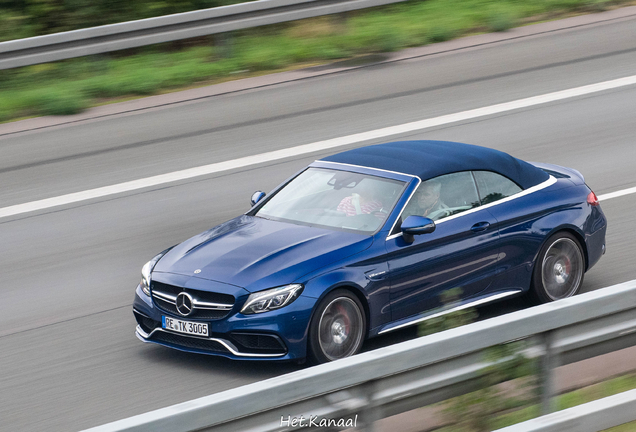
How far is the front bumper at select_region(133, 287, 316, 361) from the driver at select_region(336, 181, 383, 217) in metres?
1.14

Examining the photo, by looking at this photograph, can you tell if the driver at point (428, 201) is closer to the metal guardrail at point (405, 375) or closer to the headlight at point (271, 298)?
the headlight at point (271, 298)

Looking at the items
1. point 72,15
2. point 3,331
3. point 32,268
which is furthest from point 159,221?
point 72,15

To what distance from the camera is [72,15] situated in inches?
745

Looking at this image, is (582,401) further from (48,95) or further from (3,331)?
(48,95)

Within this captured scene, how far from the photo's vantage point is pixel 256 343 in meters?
6.88

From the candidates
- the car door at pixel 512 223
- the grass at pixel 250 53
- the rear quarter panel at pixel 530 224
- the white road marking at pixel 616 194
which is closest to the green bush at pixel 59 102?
the grass at pixel 250 53

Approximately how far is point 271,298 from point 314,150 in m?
6.47

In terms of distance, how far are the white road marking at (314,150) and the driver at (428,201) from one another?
4.00 m

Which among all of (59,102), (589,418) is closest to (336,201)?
(589,418)

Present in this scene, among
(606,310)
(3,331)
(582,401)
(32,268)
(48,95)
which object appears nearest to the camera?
(606,310)

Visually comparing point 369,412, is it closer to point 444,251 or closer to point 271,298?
point 271,298

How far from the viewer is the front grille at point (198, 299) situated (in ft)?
22.5

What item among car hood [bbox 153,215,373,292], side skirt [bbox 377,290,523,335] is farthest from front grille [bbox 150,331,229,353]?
side skirt [bbox 377,290,523,335]

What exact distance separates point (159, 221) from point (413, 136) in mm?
4195
